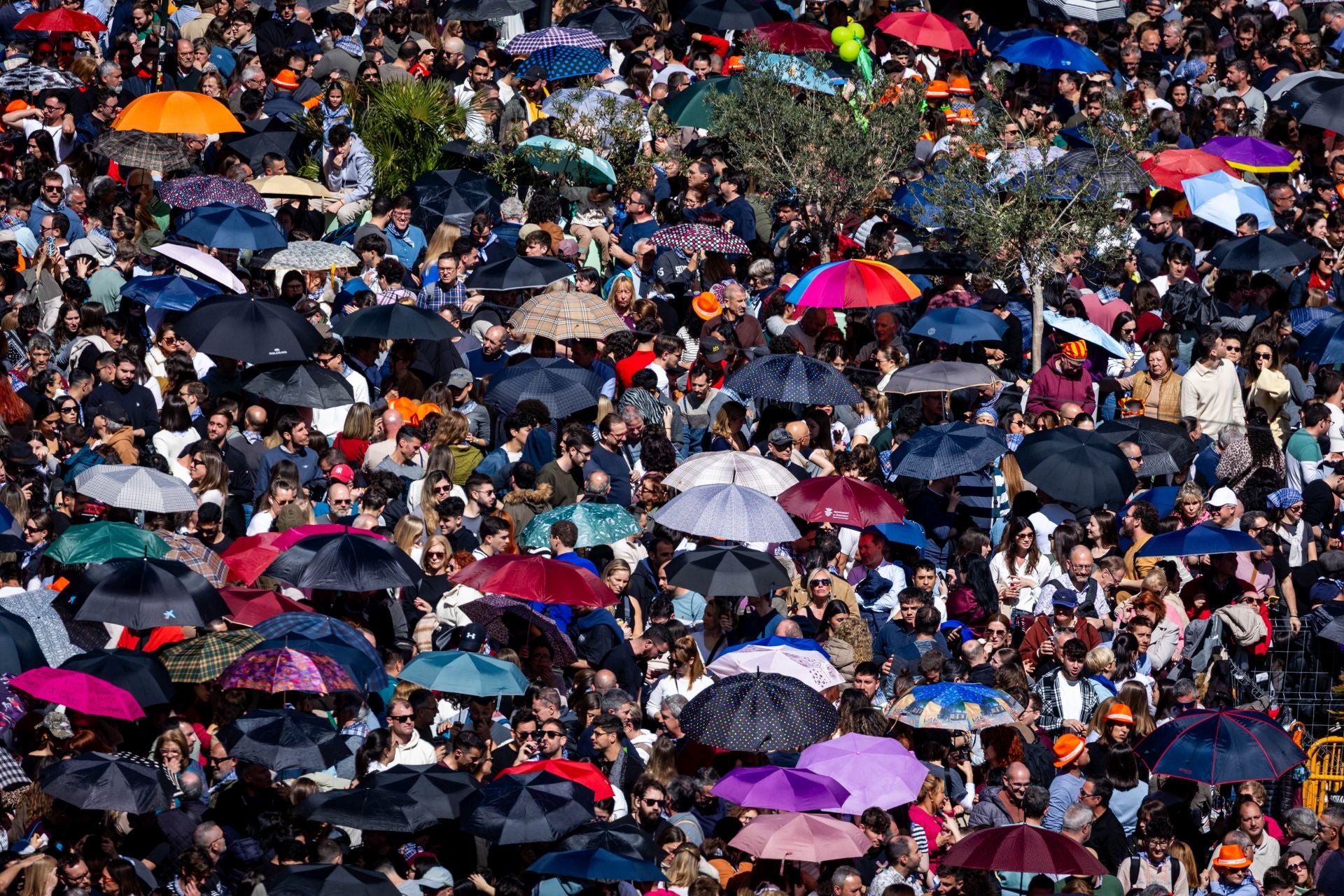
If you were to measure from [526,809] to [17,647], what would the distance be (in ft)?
11.1

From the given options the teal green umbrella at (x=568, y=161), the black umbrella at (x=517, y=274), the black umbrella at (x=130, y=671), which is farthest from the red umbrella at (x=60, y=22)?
the black umbrella at (x=130, y=671)

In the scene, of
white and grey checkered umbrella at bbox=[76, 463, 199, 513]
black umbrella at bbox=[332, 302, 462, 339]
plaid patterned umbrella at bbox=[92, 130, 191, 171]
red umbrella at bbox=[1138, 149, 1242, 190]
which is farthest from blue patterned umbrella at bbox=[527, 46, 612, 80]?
white and grey checkered umbrella at bbox=[76, 463, 199, 513]

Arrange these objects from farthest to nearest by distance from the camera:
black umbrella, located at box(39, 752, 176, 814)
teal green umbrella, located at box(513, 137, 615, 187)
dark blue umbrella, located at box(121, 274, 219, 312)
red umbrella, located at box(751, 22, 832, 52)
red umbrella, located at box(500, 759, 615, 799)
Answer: red umbrella, located at box(751, 22, 832, 52)
teal green umbrella, located at box(513, 137, 615, 187)
dark blue umbrella, located at box(121, 274, 219, 312)
red umbrella, located at box(500, 759, 615, 799)
black umbrella, located at box(39, 752, 176, 814)

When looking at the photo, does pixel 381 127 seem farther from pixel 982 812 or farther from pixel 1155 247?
pixel 982 812

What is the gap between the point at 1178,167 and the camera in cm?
2556

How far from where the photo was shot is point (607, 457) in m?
20.1

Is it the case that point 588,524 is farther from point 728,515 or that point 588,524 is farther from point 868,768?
point 868,768

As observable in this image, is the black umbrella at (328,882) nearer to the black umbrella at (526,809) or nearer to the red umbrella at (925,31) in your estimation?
the black umbrella at (526,809)

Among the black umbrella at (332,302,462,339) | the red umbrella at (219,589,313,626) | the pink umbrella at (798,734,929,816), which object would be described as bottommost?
the pink umbrella at (798,734,929,816)

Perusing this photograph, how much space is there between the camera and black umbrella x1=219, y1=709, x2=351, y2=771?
15.7 metres

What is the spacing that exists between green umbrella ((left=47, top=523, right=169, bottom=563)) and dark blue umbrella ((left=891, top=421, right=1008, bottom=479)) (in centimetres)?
590

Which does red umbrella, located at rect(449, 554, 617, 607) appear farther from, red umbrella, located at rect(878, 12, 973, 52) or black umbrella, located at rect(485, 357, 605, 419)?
red umbrella, located at rect(878, 12, 973, 52)

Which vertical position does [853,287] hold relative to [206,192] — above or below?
below

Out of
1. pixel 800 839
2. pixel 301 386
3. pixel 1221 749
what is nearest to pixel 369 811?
pixel 800 839
